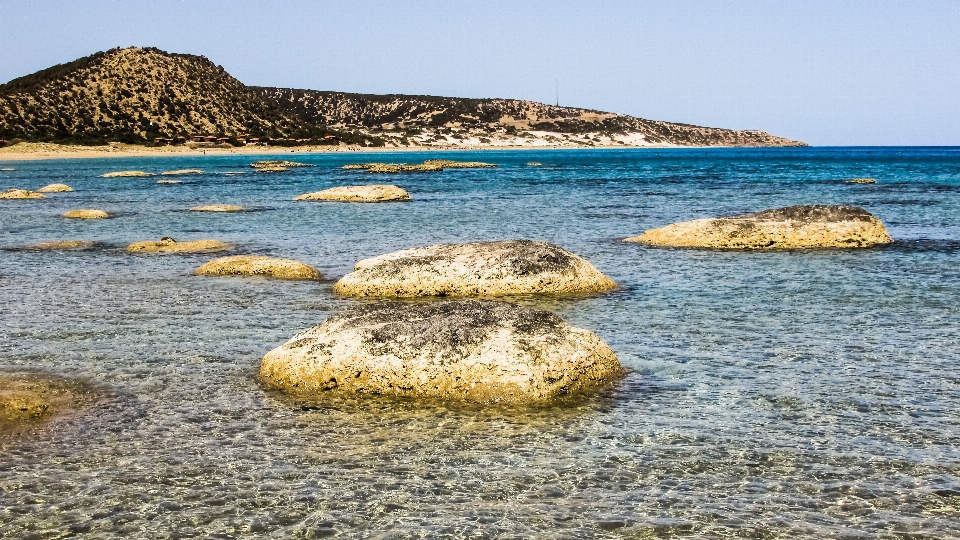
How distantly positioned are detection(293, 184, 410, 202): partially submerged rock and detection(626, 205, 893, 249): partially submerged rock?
26.2m

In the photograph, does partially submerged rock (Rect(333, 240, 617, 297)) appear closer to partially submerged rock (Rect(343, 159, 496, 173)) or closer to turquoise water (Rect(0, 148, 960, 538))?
turquoise water (Rect(0, 148, 960, 538))

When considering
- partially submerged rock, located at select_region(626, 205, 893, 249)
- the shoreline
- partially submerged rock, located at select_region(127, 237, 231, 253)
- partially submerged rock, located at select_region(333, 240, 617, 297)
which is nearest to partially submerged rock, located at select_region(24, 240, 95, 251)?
partially submerged rock, located at select_region(127, 237, 231, 253)

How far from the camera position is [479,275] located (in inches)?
739

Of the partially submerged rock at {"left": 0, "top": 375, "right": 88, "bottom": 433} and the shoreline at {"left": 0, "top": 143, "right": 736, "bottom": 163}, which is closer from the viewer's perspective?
the partially submerged rock at {"left": 0, "top": 375, "right": 88, "bottom": 433}

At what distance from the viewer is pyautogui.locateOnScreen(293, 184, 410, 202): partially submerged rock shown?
→ 50812mm

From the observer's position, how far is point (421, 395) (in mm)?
11242

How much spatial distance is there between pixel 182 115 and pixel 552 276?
15538 cm

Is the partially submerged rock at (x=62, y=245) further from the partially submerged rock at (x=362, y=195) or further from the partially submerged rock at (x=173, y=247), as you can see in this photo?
the partially submerged rock at (x=362, y=195)

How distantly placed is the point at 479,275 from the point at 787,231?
37.7 feet

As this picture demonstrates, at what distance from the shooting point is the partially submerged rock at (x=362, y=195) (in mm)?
50812

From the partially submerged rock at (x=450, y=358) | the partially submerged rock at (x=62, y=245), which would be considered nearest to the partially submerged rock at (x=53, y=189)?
the partially submerged rock at (x=62, y=245)

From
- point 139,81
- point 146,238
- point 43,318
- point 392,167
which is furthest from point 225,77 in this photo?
point 43,318

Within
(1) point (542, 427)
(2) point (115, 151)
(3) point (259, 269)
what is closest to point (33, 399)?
(1) point (542, 427)

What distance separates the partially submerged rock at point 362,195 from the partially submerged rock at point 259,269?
93.4 ft
